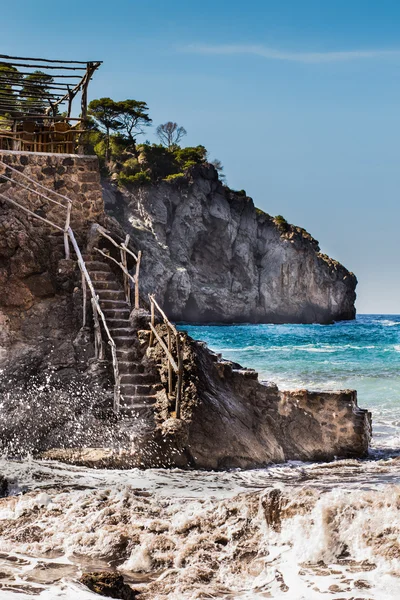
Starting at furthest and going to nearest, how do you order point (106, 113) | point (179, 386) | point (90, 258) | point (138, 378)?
point (106, 113), point (90, 258), point (138, 378), point (179, 386)

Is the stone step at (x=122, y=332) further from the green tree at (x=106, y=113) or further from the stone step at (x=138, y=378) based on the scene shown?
the green tree at (x=106, y=113)

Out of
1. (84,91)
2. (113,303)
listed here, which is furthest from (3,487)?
(84,91)

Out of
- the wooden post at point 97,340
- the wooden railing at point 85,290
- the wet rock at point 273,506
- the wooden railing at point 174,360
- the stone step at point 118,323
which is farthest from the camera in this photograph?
the stone step at point 118,323

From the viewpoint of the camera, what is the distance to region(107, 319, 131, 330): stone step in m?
12.6

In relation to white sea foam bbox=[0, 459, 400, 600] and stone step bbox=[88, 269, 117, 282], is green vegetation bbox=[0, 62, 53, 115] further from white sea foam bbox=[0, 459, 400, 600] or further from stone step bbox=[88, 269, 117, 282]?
white sea foam bbox=[0, 459, 400, 600]

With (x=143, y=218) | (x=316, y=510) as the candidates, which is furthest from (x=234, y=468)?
(x=143, y=218)

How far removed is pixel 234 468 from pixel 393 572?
4.04m

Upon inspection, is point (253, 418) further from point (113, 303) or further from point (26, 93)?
point (26, 93)

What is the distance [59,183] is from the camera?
1481 cm

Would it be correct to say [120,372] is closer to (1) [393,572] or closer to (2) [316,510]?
(2) [316,510]

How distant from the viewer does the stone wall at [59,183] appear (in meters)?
14.5

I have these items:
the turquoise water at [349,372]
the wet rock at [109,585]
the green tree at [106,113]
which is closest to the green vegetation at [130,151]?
the green tree at [106,113]

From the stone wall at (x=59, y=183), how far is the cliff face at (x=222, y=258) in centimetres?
5571

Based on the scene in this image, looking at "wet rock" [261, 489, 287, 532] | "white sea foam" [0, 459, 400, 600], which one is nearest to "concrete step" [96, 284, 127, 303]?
"white sea foam" [0, 459, 400, 600]
